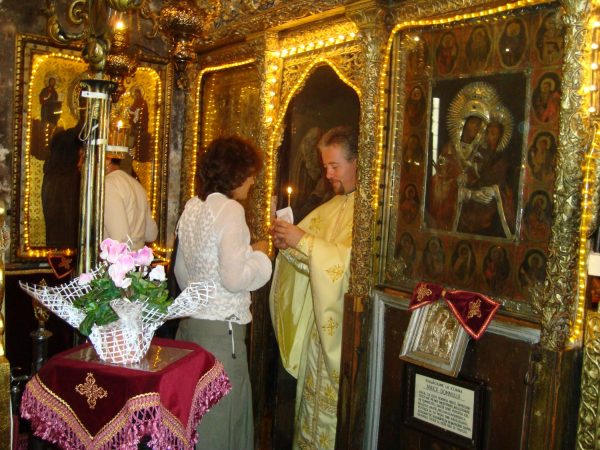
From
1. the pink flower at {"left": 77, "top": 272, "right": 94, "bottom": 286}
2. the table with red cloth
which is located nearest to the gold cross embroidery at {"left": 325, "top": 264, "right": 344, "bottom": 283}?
the table with red cloth

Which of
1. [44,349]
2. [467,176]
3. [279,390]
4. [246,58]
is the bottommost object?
[279,390]

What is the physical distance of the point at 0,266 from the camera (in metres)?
2.63

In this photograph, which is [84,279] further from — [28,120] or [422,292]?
[28,120]

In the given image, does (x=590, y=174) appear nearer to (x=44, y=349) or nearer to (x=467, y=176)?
(x=467, y=176)

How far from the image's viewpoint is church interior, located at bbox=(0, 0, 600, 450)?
2838mm

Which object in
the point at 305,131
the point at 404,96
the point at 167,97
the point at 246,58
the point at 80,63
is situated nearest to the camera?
the point at 404,96

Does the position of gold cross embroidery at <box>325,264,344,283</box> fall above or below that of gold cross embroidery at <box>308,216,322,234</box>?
below

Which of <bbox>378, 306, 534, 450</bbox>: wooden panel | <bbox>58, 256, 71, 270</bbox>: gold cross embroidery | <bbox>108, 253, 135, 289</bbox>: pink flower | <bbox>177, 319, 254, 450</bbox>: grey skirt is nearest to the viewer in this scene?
<bbox>108, 253, 135, 289</bbox>: pink flower

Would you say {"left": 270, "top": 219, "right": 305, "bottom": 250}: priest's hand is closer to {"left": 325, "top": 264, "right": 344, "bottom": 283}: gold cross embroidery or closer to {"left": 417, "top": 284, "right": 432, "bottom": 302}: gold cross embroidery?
{"left": 325, "top": 264, "right": 344, "bottom": 283}: gold cross embroidery

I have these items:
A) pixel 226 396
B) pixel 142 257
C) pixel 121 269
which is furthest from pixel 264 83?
pixel 121 269

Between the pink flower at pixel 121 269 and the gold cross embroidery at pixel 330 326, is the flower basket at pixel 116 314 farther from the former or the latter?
the gold cross embroidery at pixel 330 326

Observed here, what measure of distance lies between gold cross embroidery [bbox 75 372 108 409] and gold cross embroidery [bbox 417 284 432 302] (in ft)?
5.60

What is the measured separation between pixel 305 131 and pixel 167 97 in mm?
2016

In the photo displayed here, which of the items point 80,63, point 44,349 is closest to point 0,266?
point 44,349
